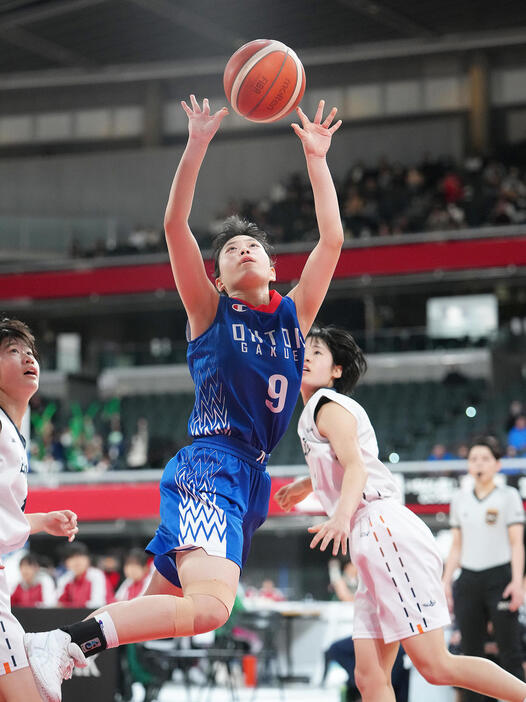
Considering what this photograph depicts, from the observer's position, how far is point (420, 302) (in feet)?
67.0

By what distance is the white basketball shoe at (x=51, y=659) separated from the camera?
10.1 feet

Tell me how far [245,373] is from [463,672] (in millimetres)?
1452

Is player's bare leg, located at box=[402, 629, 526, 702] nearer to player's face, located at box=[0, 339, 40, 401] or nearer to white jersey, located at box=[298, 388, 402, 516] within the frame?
white jersey, located at box=[298, 388, 402, 516]

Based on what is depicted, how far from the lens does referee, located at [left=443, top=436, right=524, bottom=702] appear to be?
20.1 feet

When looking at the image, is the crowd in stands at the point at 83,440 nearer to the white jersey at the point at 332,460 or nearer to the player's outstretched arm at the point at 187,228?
the white jersey at the point at 332,460

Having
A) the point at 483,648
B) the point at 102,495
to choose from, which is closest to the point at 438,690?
the point at 483,648

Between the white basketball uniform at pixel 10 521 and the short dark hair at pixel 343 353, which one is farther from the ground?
the short dark hair at pixel 343 353

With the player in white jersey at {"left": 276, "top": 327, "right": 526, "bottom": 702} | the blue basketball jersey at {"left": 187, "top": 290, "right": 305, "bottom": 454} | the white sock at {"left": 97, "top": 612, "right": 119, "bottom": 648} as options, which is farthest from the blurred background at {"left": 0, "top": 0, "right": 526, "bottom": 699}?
the white sock at {"left": 97, "top": 612, "right": 119, "bottom": 648}

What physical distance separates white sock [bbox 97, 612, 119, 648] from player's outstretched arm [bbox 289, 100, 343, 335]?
139 cm

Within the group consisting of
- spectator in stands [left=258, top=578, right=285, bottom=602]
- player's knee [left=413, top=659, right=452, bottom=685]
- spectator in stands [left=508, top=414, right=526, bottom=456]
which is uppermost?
spectator in stands [left=508, top=414, right=526, bottom=456]

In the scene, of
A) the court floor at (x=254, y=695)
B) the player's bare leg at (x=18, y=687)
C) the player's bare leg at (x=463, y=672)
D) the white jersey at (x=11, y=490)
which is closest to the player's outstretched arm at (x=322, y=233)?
the white jersey at (x=11, y=490)

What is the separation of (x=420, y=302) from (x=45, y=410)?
8.12 meters

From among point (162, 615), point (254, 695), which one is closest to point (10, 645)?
point (162, 615)

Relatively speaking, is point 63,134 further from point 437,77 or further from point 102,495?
point 102,495
